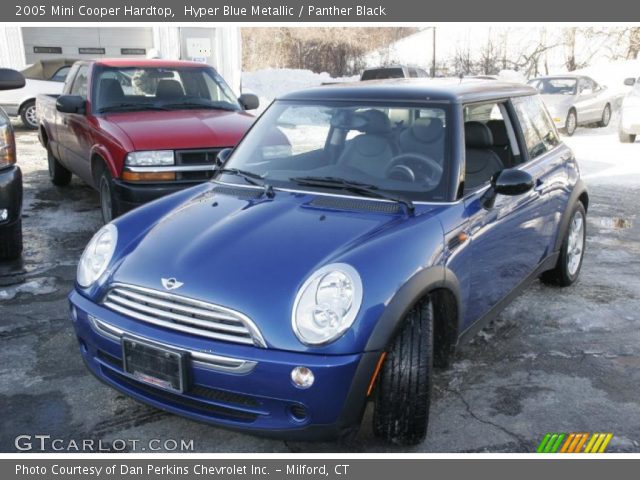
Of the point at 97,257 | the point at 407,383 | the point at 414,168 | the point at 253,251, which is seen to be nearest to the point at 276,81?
the point at 414,168

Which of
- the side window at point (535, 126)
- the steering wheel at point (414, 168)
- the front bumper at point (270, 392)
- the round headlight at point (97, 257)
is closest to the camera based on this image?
the front bumper at point (270, 392)

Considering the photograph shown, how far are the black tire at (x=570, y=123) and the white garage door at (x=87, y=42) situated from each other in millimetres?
12826

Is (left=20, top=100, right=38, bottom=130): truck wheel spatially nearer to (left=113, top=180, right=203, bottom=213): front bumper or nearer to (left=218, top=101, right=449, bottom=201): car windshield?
(left=113, top=180, right=203, bottom=213): front bumper

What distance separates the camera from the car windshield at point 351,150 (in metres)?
3.40

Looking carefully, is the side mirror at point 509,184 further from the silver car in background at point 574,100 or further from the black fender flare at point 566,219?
the silver car in background at point 574,100

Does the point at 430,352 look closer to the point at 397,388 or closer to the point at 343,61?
the point at 397,388

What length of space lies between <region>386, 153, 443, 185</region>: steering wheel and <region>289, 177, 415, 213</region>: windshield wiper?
160 mm

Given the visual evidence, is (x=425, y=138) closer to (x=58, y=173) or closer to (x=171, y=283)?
(x=171, y=283)

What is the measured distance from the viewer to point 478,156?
3793mm

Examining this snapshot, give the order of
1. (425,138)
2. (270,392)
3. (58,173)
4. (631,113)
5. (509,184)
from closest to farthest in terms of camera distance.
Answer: (270,392), (509,184), (425,138), (58,173), (631,113)

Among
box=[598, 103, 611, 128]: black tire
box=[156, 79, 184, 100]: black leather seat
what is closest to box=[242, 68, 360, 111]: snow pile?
box=[598, 103, 611, 128]: black tire

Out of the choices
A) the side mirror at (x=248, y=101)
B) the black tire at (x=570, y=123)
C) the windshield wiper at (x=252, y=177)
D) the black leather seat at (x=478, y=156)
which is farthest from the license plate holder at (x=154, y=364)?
the black tire at (x=570, y=123)

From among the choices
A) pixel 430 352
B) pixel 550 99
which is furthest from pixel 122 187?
pixel 550 99

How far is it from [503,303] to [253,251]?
1.79 meters
